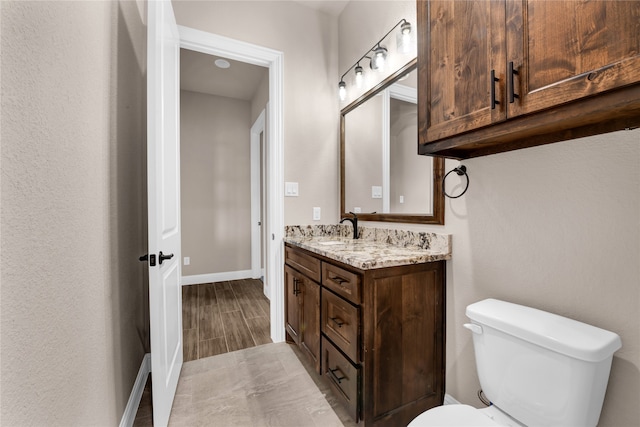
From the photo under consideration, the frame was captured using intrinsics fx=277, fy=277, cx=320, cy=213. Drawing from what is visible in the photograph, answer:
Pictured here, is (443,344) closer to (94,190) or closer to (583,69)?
(583,69)

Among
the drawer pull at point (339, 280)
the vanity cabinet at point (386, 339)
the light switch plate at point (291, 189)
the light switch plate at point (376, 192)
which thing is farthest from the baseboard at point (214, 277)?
the drawer pull at point (339, 280)

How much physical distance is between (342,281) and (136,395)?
1328 mm

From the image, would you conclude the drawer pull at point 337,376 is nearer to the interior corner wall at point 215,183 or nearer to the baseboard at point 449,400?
the baseboard at point 449,400

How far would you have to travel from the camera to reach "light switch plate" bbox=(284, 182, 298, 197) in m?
2.24

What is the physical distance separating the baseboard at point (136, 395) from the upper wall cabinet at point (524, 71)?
1866mm

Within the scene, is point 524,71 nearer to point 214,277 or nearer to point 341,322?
point 341,322

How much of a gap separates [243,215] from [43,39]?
140 inches

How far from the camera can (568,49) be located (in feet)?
2.31

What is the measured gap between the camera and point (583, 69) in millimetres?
677

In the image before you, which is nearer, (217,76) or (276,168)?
(276,168)

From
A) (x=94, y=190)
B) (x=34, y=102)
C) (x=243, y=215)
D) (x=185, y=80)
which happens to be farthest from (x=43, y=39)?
(x=243, y=215)

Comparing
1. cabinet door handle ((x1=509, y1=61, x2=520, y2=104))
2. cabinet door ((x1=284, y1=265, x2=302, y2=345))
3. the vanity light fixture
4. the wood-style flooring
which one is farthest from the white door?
cabinet door handle ((x1=509, y1=61, x2=520, y2=104))

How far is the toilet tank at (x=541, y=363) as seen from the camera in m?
0.79

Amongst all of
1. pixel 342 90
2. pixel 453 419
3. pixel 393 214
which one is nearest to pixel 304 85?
pixel 342 90
